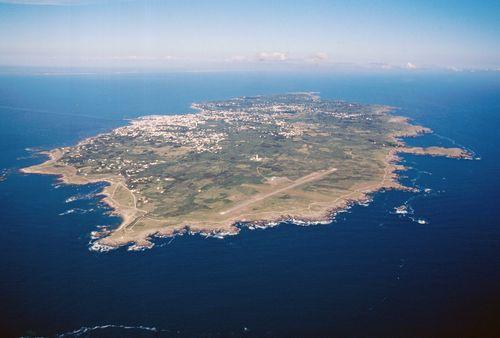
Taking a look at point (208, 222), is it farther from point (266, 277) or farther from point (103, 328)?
point (103, 328)

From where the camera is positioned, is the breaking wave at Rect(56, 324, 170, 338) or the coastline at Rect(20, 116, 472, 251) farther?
the coastline at Rect(20, 116, 472, 251)

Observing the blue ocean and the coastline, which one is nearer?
the blue ocean

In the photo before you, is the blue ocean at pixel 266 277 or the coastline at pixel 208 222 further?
the coastline at pixel 208 222

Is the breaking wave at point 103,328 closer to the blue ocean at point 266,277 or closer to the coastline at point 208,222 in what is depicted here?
the blue ocean at point 266,277

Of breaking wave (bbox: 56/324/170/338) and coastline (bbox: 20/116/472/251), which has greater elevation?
coastline (bbox: 20/116/472/251)

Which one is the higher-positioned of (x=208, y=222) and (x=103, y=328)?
(x=208, y=222)

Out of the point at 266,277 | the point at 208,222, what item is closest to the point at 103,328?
the point at 266,277

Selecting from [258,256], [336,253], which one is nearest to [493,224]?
[336,253]

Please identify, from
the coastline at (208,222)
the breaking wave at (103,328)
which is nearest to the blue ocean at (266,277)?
the breaking wave at (103,328)

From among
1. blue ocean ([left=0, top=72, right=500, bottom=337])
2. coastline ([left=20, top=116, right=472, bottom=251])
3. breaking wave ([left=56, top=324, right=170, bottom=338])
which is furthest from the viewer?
coastline ([left=20, top=116, right=472, bottom=251])

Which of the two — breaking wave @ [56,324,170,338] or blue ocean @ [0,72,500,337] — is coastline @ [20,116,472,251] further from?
breaking wave @ [56,324,170,338]

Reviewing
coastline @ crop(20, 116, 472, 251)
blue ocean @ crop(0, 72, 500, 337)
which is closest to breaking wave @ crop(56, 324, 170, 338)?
blue ocean @ crop(0, 72, 500, 337)

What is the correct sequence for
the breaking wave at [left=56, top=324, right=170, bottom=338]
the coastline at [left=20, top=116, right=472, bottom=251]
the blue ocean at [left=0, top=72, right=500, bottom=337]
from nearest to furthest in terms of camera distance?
1. the breaking wave at [left=56, top=324, right=170, bottom=338]
2. the blue ocean at [left=0, top=72, right=500, bottom=337]
3. the coastline at [left=20, top=116, right=472, bottom=251]
